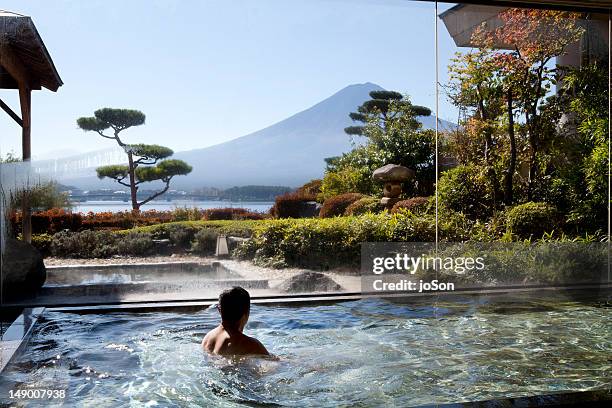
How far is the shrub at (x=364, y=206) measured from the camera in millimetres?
→ 7336

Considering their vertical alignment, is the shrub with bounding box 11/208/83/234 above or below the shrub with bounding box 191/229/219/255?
above

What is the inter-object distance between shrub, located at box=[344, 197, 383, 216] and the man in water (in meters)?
3.71

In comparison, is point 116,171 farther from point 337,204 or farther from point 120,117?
point 337,204

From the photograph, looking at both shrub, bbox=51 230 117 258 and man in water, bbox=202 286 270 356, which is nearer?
man in water, bbox=202 286 270 356

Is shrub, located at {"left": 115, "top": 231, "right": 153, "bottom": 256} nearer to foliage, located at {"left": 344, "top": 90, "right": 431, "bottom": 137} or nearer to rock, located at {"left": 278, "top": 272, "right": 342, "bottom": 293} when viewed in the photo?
rock, located at {"left": 278, "top": 272, "right": 342, "bottom": 293}

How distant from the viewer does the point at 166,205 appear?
6.90 metres

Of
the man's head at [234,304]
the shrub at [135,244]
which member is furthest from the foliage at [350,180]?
the man's head at [234,304]

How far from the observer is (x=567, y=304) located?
6.10 metres

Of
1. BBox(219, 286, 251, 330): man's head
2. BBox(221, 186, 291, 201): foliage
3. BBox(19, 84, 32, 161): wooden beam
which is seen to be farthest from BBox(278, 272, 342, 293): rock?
BBox(219, 286, 251, 330): man's head

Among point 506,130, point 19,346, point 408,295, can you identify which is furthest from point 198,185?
point 506,130

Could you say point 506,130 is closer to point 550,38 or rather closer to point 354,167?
point 550,38

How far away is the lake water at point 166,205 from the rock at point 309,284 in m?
0.86

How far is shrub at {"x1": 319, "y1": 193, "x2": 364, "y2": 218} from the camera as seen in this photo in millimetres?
7273

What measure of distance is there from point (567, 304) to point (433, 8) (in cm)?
347
